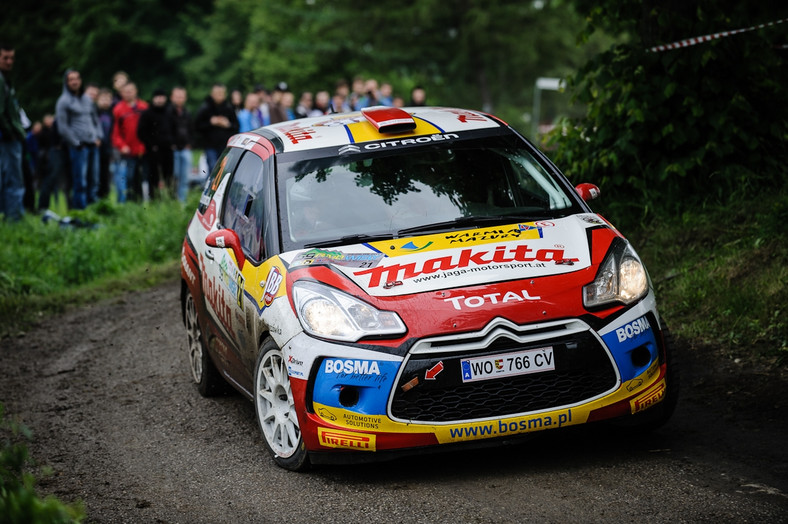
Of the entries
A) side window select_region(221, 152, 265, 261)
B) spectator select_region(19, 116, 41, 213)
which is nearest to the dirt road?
side window select_region(221, 152, 265, 261)

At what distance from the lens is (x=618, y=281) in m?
5.78

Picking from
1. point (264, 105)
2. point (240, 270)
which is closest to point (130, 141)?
point (264, 105)

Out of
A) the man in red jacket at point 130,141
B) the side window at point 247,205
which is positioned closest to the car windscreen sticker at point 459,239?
the side window at point 247,205

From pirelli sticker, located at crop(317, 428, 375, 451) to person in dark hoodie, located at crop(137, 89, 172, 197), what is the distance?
1269 centimetres

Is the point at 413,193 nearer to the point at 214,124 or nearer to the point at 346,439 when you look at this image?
the point at 346,439

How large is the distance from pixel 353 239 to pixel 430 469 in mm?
1321

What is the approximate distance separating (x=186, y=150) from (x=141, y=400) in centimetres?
1107

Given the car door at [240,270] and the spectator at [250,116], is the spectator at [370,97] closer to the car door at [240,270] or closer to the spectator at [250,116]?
the spectator at [250,116]

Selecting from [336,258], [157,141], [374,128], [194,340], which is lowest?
[194,340]

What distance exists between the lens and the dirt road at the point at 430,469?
5.12 metres

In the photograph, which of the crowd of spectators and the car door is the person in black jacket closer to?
the crowd of spectators

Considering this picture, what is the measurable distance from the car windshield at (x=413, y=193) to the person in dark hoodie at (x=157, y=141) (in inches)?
449

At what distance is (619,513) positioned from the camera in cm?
493

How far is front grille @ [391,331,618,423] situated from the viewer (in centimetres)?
538
